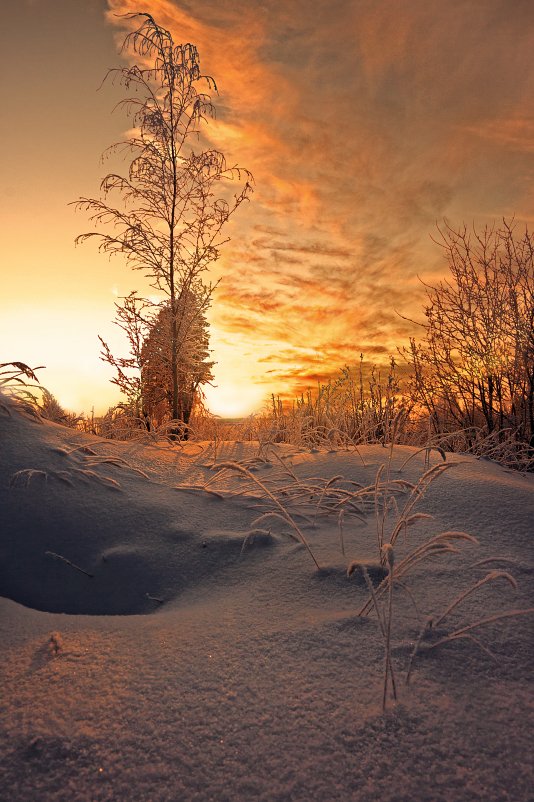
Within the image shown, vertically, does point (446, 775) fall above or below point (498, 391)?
below

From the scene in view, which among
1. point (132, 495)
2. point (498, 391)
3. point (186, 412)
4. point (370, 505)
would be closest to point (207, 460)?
point (132, 495)

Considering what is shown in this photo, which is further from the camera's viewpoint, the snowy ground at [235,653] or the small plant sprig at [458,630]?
the small plant sprig at [458,630]

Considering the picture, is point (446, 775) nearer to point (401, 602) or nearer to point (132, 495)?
point (401, 602)

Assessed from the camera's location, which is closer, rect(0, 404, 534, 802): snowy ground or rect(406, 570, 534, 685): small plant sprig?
rect(0, 404, 534, 802): snowy ground

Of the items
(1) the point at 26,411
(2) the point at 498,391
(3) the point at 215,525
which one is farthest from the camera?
(2) the point at 498,391

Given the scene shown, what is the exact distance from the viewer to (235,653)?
40.2 inches

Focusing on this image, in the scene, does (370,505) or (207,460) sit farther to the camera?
(207,460)

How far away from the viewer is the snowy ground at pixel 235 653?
75cm

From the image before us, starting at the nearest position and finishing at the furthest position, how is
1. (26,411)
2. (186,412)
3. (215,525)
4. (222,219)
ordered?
(215,525) → (26,411) → (222,219) → (186,412)

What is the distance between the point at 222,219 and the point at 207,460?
234 inches

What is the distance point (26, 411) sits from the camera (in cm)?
221

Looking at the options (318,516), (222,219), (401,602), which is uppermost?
(222,219)

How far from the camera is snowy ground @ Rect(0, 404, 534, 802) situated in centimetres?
75

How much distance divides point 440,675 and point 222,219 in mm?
7444
